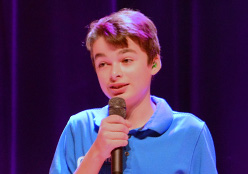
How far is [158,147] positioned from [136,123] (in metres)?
0.12

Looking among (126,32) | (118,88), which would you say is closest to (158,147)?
(118,88)

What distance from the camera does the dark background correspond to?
1712 millimetres

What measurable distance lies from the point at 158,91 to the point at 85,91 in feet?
1.16

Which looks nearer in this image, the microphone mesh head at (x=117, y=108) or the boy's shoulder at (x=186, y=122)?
the microphone mesh head at (x=117, y=108)

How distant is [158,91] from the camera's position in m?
1.79

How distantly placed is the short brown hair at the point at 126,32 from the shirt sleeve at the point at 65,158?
337 millimetres

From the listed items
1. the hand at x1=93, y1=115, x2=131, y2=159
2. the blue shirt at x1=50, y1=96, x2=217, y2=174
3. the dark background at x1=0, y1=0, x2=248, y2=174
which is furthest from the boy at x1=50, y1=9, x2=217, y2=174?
the dark background at x1=0, y1=0, x2=248, y2=174

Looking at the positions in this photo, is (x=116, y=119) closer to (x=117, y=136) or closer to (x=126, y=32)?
(x=117, y=136)

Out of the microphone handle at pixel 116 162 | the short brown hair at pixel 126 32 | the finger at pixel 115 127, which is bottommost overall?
the microphone handle at pixel 116 162

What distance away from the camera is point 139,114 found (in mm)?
1293

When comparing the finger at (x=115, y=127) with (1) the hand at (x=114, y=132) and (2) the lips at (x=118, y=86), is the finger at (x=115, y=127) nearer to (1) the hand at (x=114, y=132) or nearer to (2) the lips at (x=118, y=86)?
(1) the hand at (x=114, y=132)

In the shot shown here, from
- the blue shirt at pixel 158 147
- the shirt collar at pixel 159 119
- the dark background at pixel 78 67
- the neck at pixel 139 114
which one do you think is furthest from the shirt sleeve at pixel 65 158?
the dark background at pixel 78 67

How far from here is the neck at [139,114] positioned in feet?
4.20

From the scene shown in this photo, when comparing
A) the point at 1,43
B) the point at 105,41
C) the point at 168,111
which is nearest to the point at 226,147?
the point at 168,111
